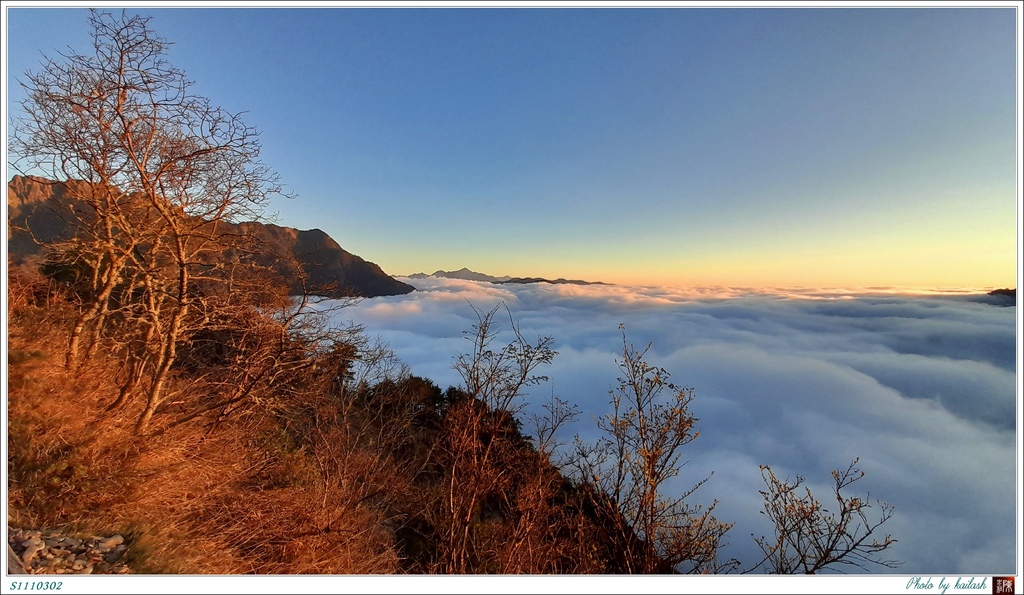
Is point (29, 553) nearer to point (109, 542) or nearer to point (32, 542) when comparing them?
point (32, 542)

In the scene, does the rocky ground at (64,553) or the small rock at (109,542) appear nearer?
the rocky ground at (64,553)

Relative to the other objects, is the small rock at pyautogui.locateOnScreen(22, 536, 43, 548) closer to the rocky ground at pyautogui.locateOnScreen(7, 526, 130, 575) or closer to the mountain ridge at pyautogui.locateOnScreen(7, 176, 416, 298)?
the rocky ground at pyautogui.locateOnScreen(7, 526, 130, 575)

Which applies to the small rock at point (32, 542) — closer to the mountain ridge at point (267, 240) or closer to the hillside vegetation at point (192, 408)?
the hillside vegetation at point (192, 408)

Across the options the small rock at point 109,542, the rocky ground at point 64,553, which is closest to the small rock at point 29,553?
the rocky ground at point 64,553

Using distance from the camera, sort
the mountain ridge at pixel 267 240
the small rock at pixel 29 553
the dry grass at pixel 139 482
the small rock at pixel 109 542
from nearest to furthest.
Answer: the small rock at pixel 29 553 < the small rock at pixel 109 542 < the dry grass at pixel 139 482 < the mountain ridge at pixel 267 240

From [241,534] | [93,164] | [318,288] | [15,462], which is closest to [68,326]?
[15,462]

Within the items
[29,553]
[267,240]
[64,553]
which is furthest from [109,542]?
[267,240]

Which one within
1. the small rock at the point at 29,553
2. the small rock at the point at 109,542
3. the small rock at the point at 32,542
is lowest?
the small rock at the point at 109,542

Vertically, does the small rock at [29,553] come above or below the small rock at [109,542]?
above

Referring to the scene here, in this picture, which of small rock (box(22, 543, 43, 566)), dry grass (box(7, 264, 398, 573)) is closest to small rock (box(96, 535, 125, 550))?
dry grass (box(7, 264, 398, 573))
